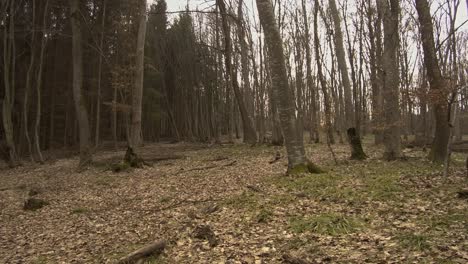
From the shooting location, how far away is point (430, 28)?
10.3 meters

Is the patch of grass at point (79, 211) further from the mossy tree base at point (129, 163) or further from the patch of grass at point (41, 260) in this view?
the mossy tree base at point (129, 163)

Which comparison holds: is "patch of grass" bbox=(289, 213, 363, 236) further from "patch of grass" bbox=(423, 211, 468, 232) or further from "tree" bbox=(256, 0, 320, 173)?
"tree" bbox=(256, 0, 320, 173)

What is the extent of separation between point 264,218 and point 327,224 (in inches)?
47.3

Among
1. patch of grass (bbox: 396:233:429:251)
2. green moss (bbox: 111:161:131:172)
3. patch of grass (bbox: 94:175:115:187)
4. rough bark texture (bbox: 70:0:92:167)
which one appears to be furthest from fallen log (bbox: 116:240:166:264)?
rough bark texture (bbox: 70:0:92:167)

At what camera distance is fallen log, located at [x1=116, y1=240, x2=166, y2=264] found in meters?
5.90

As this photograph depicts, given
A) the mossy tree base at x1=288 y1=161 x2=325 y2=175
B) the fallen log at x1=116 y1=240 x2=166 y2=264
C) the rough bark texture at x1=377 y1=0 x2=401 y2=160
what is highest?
the rough bark texture at x1=377 y1=0 x2=401 y2=160

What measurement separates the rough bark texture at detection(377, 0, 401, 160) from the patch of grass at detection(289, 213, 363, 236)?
578 centimetres

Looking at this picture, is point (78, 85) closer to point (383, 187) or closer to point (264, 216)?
point (264, 216)

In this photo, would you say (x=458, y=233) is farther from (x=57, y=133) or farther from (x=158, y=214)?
(x=57, y=133)

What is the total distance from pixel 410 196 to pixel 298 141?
3.38 meters

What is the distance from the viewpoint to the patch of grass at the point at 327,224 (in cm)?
576

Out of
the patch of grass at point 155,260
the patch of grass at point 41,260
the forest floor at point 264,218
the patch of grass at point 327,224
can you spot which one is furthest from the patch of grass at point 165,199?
the patch of grass at point 327,224

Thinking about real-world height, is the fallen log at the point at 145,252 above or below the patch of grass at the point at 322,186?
below

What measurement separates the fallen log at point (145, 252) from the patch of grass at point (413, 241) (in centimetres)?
348
